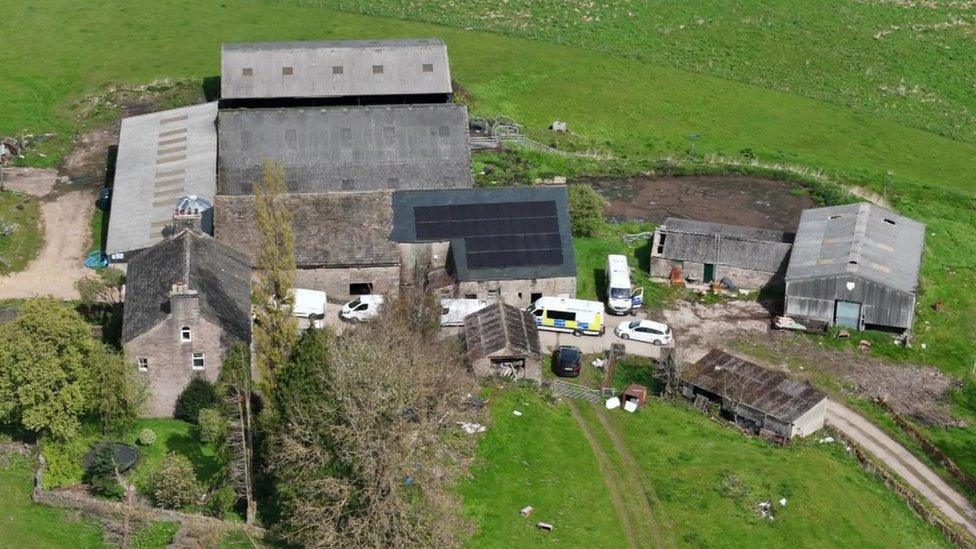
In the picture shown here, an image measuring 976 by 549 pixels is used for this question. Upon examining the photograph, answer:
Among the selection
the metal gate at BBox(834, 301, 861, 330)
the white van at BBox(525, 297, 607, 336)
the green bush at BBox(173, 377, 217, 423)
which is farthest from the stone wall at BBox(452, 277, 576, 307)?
the green bush at BBox(173, 377, 217, 423)

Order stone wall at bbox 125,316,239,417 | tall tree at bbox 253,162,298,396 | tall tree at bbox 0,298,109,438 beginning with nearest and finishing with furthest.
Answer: tall tree at bbox 0,298,109,438
tall tree at bbox 253,162,298,396
stone wall at bbox 125,316,239,417

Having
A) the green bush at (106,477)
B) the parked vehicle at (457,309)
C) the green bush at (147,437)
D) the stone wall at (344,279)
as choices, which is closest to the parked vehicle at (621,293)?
the parked vehicle at (457,309)

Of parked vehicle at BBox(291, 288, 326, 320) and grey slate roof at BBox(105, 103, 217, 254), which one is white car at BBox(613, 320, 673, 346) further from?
grey slate roof at BBox(105, 103, 217, 254)

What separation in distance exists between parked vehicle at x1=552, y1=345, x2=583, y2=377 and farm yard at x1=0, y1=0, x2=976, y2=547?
894 millimetres

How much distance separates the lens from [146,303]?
65375mm

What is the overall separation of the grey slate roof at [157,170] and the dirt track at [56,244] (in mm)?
2941

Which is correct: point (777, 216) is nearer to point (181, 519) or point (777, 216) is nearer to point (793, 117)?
point (793, 117)

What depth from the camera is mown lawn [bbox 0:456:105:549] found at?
54.7m

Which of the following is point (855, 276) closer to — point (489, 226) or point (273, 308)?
point (489, 226)

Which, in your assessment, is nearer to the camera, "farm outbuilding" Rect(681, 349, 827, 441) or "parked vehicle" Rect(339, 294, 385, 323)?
"farm outbuilding" Rect(681, 349, 827, 441)

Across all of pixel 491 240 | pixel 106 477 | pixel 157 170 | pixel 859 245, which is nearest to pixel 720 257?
pixel 859 245

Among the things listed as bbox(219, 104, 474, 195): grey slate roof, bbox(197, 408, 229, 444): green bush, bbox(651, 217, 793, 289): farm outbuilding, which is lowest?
bbox(197, 408, 229, 444): green bush

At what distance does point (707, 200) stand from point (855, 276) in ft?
65.0

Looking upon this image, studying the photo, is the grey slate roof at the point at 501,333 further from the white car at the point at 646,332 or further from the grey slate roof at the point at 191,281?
the grey slate roof at the point at 191,281
